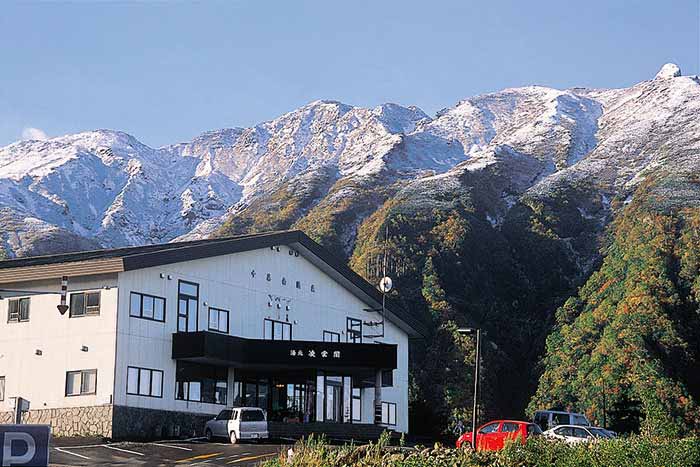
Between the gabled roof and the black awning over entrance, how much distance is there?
11.7 ft

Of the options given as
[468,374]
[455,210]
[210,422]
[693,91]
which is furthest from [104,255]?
[693,91]

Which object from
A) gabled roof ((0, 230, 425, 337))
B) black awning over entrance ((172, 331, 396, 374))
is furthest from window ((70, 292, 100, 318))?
black awning over entrance ((172, 331, 396, 374))

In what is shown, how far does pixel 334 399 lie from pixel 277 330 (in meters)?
4.19

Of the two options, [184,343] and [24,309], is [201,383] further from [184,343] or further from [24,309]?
[24,309]

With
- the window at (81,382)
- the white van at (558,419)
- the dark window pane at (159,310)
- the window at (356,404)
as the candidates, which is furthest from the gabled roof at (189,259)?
the white van at (558,419)

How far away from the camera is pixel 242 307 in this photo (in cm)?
4828

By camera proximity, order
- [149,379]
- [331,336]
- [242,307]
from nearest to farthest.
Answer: [149,379]
[242,307]
[331,336]

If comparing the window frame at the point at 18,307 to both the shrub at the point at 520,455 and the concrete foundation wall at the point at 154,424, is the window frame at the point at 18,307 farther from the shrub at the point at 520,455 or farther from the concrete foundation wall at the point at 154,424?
the shrub at the point at 520,455

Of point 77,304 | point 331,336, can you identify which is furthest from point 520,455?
point 331,336

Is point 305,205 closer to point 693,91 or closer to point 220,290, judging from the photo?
point 693,91

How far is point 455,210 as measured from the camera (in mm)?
112625

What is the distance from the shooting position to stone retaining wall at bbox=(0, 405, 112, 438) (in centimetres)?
4169

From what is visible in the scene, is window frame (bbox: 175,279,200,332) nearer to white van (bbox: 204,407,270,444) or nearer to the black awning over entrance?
the black awning over entrance

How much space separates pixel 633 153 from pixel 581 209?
17.9 m
